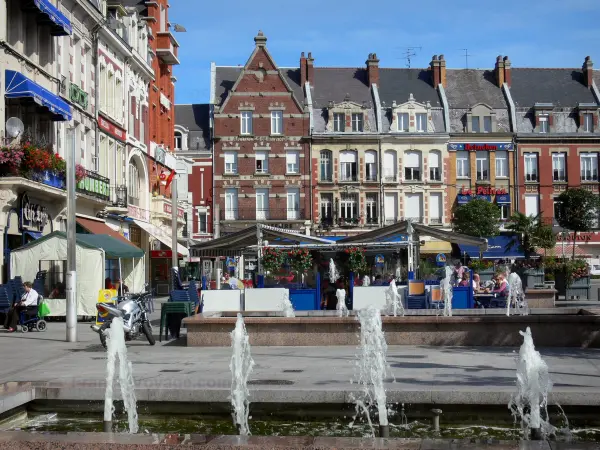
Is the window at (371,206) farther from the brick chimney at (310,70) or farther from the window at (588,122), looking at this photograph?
the window at (588,122)

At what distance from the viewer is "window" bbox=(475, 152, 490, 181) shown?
2298 inches

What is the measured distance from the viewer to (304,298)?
22578 millimetres

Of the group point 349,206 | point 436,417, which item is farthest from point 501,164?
point 436,417

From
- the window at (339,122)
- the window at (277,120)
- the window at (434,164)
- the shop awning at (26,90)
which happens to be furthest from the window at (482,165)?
the shop awning at (26,90)

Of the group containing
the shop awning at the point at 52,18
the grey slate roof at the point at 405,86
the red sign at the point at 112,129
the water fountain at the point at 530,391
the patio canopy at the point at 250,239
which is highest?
the grey slate roof at the point at 405,86

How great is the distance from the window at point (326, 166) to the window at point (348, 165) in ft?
2.41

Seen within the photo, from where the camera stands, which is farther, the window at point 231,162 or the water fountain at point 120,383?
the window at point 231,162

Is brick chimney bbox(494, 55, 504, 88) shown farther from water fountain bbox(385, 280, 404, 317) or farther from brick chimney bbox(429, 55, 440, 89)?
water fountain bbox(385, 280, 404, 317)

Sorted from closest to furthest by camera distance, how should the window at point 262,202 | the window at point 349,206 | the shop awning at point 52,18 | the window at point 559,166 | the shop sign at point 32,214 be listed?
the shop sign at point 32,214 < the shop awning at point 52,18 < the window at point 262,202 < the window at point 349,206 < the window at point 559,166

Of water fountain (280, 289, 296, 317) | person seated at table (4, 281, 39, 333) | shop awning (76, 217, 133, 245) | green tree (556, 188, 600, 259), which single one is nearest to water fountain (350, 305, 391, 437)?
water fountain (280, 289, 296, 317)

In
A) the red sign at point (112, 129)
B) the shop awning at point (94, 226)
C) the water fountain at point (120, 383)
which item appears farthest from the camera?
the red sign at point (112, 129)

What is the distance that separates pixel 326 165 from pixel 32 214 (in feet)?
107

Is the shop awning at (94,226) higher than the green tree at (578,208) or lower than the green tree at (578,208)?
lower

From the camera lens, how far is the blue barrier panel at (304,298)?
22453mm
